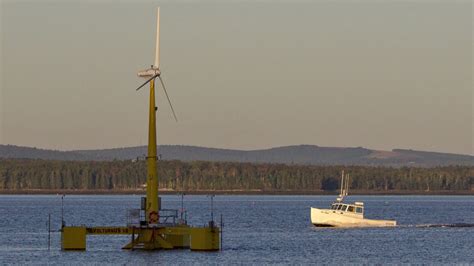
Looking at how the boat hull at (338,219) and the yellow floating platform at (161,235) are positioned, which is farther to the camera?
the boat hull at (338,219)

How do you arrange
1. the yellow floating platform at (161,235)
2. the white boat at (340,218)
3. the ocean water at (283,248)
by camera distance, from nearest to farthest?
1. the ocean water at (283,248)
2. the yellow floating platform at (161,235)
3. the white boat at (340,218)

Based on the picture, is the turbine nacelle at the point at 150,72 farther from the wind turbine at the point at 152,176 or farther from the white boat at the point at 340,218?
the white boat at the point at 340,218

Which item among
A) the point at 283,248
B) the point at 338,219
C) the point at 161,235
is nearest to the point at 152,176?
the point at 161,235

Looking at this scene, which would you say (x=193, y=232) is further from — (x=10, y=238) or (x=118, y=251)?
(x=10, y=238)

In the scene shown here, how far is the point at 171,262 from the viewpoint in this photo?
88.2m

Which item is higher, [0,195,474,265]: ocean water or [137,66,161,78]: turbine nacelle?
[137,66,161,78]: turbine nacelle

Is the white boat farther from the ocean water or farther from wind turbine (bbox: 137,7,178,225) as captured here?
wind turbine (bbox: 137,7,178,225)

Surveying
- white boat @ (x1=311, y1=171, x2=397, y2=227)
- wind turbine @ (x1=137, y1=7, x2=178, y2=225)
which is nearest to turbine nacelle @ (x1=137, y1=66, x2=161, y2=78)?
wind turbine @ (x1=137, y1=7, x2=178, y2=225)

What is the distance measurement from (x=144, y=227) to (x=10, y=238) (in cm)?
2887

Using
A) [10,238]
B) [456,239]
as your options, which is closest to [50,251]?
[10,238]

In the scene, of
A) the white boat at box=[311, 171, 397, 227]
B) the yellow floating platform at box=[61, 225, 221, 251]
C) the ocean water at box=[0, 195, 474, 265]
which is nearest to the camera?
the ocean water at box=[0, 195, 474, 265]

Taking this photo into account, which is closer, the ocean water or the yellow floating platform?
the ocean water

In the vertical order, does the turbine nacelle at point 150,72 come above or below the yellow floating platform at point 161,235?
above

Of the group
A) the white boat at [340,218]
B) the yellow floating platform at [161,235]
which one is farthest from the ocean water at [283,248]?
the white boat at [340,218]
